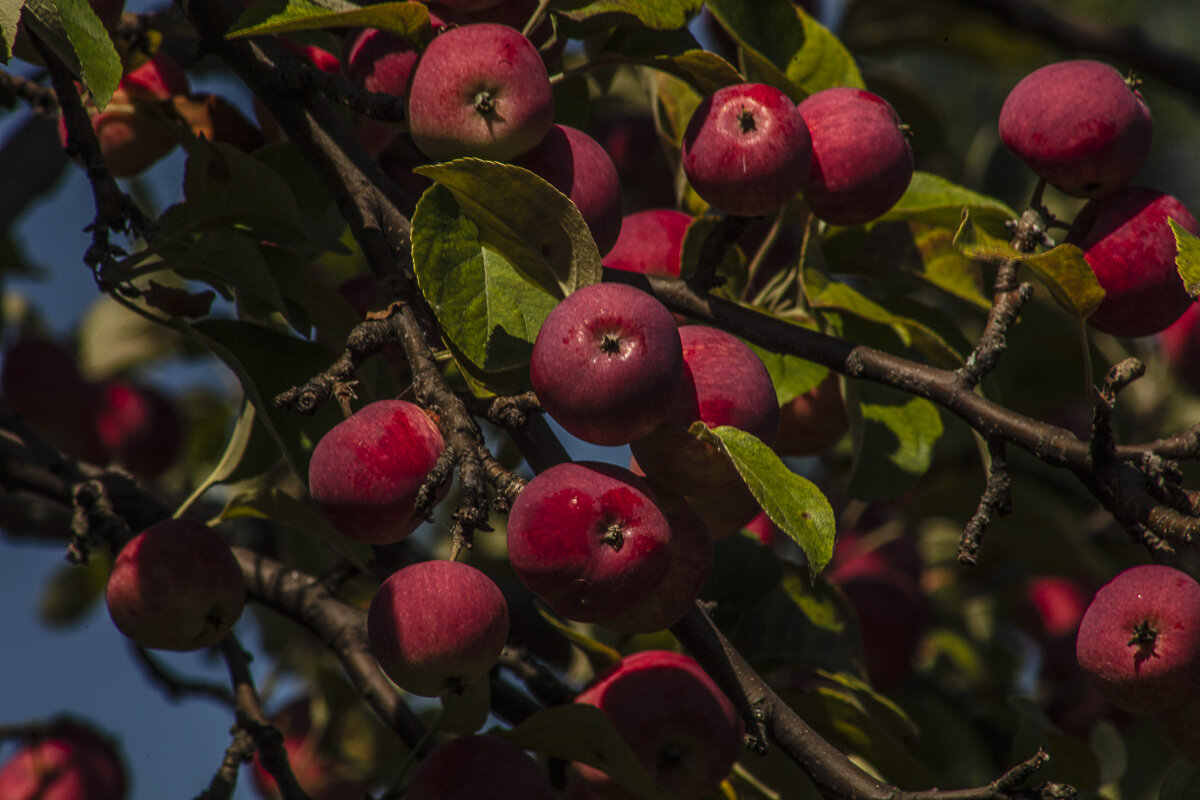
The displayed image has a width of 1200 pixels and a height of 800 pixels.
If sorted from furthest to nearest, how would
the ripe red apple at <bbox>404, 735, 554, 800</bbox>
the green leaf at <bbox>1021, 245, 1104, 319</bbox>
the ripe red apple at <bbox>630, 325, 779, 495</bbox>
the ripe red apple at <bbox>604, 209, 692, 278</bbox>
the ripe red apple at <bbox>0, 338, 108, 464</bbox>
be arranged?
the ripe red apple at <bbox>0, 338, 108, 464</bbox>
the ripe red apple at <bbox>604, 209, 692, 278</bbox>
the ripe red apple at <bbox>404, 735, 554, 800</bbox>
the green leaf at <bbox>1021, 245, 1104, 319</bbox>
the ripe red apple at <bbox>630, 325, 779, 495</bbox>

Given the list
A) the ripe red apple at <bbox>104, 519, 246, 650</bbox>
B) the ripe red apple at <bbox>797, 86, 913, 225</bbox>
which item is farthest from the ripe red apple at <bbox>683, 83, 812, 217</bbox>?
the ripe red apple at <bbox>104, 519, 246, 650</bbox>

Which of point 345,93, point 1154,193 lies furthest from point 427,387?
point 1154,193

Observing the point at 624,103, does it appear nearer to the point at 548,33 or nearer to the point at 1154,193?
the point at 548,33

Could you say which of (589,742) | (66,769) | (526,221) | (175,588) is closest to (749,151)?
(526,221)

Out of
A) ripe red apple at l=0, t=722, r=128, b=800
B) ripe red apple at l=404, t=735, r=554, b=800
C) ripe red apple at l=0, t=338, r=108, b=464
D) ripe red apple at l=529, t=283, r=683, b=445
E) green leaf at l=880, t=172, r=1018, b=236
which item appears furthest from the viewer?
ripe red apple at l=0, t=338, r=108, b=464

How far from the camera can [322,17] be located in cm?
101

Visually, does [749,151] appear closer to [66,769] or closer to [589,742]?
[589,742]

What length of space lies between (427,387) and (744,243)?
2.97ft

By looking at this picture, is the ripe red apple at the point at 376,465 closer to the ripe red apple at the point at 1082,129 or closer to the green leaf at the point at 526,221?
the green leaf at the point at 526,221

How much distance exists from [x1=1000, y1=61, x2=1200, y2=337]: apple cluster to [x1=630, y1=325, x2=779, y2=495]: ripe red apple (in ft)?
1.38

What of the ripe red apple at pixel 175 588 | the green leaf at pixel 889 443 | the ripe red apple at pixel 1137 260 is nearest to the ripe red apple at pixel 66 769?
the ripe red apple at pixel 175 588

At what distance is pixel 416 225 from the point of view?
942 millimetres

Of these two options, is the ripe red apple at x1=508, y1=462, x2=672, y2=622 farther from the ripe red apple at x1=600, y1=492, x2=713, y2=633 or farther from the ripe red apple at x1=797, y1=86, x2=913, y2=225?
the ripe red apple at x1=797, y1=86, x2=913, y2=225

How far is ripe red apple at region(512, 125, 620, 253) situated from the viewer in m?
1.05
